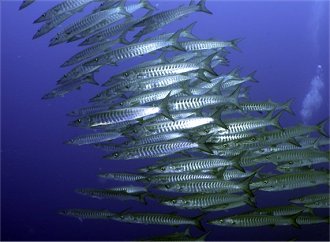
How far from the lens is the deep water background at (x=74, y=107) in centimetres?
2098

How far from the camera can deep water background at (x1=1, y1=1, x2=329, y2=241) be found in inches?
826

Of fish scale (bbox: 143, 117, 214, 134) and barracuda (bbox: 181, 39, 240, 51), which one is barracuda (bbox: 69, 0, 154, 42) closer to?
barracuda (bbox: 181, 39, 240, 51)

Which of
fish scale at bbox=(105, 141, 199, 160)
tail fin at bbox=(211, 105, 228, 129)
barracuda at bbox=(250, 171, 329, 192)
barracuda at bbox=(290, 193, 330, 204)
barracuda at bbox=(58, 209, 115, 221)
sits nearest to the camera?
tail fin at bbox=(211, 105, 228, 129)

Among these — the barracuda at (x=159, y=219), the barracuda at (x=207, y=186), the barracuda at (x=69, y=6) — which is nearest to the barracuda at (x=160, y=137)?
the barracuda at (x=207, y=186)

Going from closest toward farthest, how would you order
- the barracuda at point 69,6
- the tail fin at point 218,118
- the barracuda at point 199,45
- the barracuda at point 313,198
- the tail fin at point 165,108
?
the barracuda at point 69,6 < the tail fin at point 165,108 < the tail fin at point 218,118 < the barracuda at point 199,45 < the barracuda at point 313,198

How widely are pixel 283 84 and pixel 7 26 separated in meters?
28.5

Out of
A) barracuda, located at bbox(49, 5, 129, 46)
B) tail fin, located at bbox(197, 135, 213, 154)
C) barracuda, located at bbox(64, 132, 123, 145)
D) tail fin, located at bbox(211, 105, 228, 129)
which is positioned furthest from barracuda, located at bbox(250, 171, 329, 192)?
barracuda, located at bbox(49, 5, 129, 46)

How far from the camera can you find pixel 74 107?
34.4 m

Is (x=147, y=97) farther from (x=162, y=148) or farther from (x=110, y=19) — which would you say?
(x=110, y=19)

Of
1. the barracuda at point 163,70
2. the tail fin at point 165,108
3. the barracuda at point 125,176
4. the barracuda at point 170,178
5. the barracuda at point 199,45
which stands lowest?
the barracuda at point 125,176

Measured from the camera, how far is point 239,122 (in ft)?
19.6

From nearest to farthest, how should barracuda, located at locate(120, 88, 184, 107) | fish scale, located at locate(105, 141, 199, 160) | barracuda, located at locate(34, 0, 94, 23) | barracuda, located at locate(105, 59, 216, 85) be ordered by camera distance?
barracuda, located at locate(34, 0, 94, 23) < fish scale, located at locate(105, 141, 199, 160) < barracuda, located at locate(120, 88, 184, 107) < barracuda, located at locate(105, 59, 216, 85)

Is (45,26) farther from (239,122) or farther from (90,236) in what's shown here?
(90,236)

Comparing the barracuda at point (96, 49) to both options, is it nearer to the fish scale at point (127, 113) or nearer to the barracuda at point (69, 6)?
the barracuda at point (69, 6)
